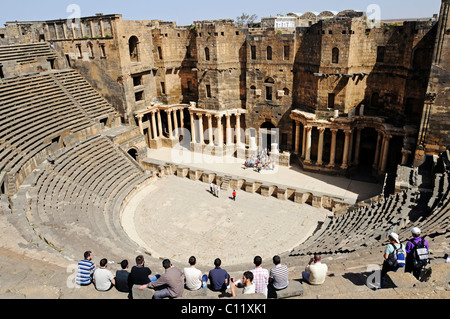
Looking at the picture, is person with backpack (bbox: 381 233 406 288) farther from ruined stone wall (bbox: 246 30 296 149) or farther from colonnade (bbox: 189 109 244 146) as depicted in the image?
colonnade (bbox: 189 109 244 146)

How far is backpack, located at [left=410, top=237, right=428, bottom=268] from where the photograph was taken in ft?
26.7

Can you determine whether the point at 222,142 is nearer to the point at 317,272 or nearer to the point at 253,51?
the point at 253,51

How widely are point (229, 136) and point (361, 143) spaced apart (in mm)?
10598

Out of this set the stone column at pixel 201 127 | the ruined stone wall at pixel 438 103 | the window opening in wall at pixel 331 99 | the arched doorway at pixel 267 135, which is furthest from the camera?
the stone column at pixel 201 127

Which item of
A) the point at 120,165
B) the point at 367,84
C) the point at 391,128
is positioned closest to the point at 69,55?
the point at 120,165

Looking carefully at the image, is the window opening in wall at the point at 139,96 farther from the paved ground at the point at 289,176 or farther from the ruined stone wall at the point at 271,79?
the ruined stone wall at the point at 271,79

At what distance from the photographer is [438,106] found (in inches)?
730

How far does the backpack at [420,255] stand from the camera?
26.7ft

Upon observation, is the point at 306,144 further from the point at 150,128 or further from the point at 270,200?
the point at 150,128

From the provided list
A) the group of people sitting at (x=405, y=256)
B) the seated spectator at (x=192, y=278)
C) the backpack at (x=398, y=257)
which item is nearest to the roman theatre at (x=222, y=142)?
the group of people sitting at (x=405, y=256)

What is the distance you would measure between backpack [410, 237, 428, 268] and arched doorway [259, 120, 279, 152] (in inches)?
790

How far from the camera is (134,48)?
2861 cm

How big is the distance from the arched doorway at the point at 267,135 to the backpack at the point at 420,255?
20.1 m
